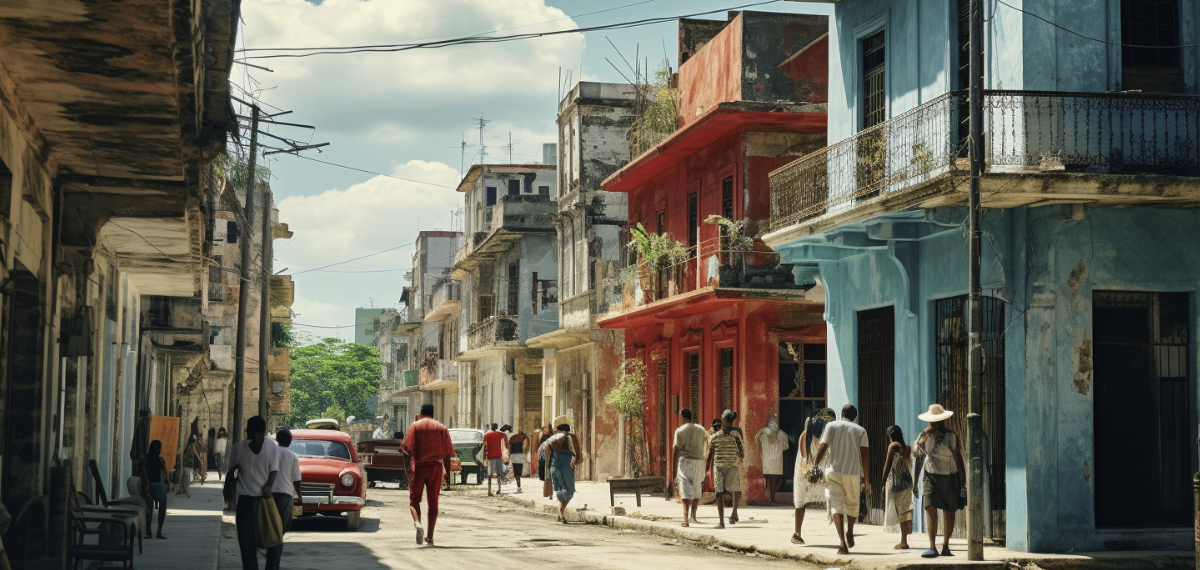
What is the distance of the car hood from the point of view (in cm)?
1835

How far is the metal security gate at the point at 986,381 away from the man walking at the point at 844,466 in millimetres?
1516

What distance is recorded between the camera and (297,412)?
4240 inches

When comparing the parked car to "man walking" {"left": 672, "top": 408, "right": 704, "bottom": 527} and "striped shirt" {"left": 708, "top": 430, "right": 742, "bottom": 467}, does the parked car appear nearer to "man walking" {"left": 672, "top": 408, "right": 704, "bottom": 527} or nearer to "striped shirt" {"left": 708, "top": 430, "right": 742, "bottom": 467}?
"man walking" {"left": 672, "top": 408, "right": 704, "bottom": 527}

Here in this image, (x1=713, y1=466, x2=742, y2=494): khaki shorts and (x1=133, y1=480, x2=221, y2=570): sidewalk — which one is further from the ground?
(x1=713, y1=466, x2=742, y2=494): khaki shorts

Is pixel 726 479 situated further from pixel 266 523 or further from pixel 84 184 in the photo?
pixel 84 184

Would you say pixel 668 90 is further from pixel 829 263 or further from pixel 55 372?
pixel 55 372

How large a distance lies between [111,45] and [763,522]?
40.4ft

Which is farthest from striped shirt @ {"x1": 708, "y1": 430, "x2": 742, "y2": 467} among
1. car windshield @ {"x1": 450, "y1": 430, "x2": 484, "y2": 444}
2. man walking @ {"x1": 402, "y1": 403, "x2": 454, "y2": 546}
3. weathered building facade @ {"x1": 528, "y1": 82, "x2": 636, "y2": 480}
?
car windshield @ {"x1": 450, "y1": 430, "x2": 484, "y2": 444}

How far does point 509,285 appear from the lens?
47031 millimetres

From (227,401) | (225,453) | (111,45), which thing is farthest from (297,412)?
(111,45)

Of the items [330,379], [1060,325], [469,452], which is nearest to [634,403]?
[469,452]

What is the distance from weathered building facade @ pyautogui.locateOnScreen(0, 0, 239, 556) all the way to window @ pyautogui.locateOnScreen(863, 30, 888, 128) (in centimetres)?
897

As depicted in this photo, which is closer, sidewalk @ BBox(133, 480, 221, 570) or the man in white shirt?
A: the man in white shirt

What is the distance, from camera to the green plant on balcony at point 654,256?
27.0 meters
